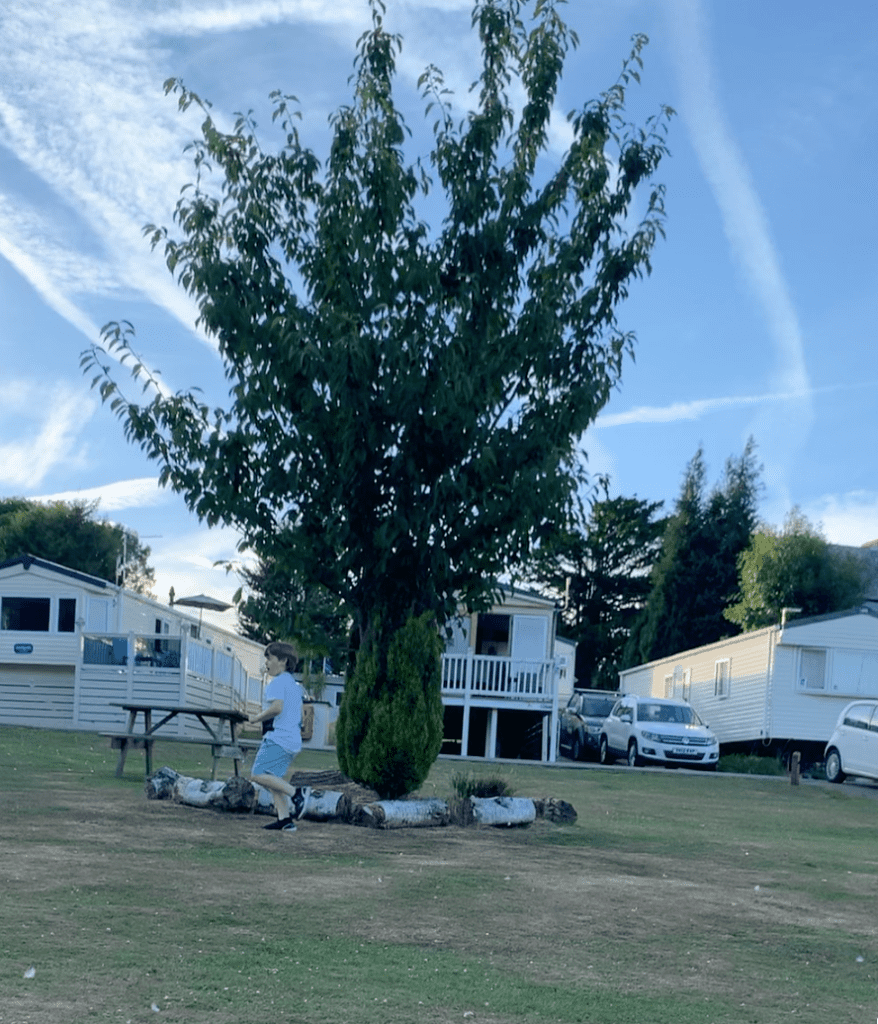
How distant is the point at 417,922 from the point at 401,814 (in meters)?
4.72

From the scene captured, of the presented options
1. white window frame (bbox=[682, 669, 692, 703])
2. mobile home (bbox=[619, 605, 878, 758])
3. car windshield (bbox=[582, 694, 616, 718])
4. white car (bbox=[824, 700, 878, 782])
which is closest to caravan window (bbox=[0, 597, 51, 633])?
car windshield (bbox=[582, 694, 616, 718])

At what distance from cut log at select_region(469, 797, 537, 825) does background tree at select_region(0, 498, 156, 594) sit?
5146 centimetres

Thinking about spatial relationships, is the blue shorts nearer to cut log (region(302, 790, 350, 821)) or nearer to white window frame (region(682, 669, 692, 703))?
cut log (region(302, 790, 350, 821))

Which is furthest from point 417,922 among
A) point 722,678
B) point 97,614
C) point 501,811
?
point 722,678

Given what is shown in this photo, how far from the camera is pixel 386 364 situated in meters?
12.9

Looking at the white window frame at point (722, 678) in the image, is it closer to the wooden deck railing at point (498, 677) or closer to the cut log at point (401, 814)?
the wooden deck railing at point (498, 677)

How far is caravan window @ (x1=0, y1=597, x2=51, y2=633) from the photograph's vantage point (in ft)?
117

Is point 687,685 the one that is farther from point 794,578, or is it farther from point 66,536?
point 66,536

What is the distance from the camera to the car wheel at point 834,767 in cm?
2612

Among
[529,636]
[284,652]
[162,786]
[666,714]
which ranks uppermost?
[284,652]

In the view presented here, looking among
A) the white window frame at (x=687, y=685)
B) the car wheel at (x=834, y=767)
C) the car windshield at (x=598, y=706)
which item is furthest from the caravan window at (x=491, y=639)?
the car wheel at (x=834, y=767)

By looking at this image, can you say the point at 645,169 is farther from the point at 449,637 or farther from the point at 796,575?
the point at 796,575

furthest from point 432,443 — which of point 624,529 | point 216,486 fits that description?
point 624,529

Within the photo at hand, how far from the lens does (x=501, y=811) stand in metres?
12.7
